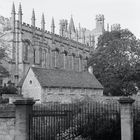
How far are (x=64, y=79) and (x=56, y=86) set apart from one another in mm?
4193

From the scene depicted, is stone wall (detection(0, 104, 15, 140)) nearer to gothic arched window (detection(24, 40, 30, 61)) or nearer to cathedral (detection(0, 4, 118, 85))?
cathedral (detection(0, 4, 118, 85))

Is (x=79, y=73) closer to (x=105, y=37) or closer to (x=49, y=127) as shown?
(x=105, y=37)

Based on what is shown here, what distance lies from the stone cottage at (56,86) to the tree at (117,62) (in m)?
3.42

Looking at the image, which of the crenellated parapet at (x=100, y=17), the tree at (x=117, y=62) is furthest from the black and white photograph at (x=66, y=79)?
the crenellated parapet at (x=100, y=17)

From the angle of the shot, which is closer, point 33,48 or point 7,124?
point 7,124

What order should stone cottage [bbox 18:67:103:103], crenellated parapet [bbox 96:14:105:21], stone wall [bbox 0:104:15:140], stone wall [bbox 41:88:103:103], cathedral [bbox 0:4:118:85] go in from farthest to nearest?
crenellated parapet [bbox 96:14:105:21] → cathedral [bbox 0:4:118:85] → stone cottage [bbox 18:67:103:103] → stone wall [bbox 41:88:103:103] → stone wall [bbox 0:104:15:140]

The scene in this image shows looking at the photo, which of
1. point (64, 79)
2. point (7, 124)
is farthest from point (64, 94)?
point (7, 124)

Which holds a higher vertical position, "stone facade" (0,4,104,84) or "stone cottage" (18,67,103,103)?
"stone facade" (0,4,104,84)

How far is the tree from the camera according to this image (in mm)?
53469

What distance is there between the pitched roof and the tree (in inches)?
112

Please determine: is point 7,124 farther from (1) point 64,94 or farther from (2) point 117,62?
(2) point 117,62

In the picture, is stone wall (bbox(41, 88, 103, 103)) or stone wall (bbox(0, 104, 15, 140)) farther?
stone wall (bbox(41, 88, 103, 103))

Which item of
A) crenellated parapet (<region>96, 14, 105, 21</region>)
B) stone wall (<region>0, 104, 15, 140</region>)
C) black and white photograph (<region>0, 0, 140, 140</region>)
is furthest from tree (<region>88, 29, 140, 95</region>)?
crenellated parapet (<region>96, 14, 105, 21</region>)

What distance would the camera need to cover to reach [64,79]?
159ft
